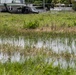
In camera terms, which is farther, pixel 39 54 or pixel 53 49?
pixel 53 49

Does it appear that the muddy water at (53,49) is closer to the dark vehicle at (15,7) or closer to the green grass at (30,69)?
the green grass at (30,69)

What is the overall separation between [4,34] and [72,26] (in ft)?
12.1

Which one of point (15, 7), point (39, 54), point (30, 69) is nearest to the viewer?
point (30, 69)

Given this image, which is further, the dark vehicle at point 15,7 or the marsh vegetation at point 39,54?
the dark vehicle at point 15,7

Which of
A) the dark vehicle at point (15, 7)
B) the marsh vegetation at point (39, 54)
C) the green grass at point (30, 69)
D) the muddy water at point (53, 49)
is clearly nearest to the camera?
the green grass at point (30, 69)

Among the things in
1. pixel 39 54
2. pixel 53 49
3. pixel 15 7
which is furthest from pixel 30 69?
pixel 15 7

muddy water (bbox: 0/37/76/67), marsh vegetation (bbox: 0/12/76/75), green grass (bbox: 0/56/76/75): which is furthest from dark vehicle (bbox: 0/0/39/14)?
green grass (bbox: 0/56/76/75)

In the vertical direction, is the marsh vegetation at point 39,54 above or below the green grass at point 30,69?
below

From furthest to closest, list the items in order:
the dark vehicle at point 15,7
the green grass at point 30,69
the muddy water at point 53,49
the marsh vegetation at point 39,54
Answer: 1. the dark vehicle at point 15,7
2. the muddy water at point 53,49
3. the marsh vegetation at point 39,54
4. the green grass at point 30,69

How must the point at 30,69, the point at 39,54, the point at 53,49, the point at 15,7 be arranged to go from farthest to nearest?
the point at 15,7
the point at 53,49
the point at 39,54
the point at 30,69

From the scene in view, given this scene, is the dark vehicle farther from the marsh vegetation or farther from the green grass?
the green grass

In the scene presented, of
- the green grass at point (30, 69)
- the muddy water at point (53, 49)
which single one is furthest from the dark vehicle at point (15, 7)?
the green grass at point (30, 69)

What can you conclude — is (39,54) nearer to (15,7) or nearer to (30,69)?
(30,69)

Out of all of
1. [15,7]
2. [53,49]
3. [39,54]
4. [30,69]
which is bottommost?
[15,7]
